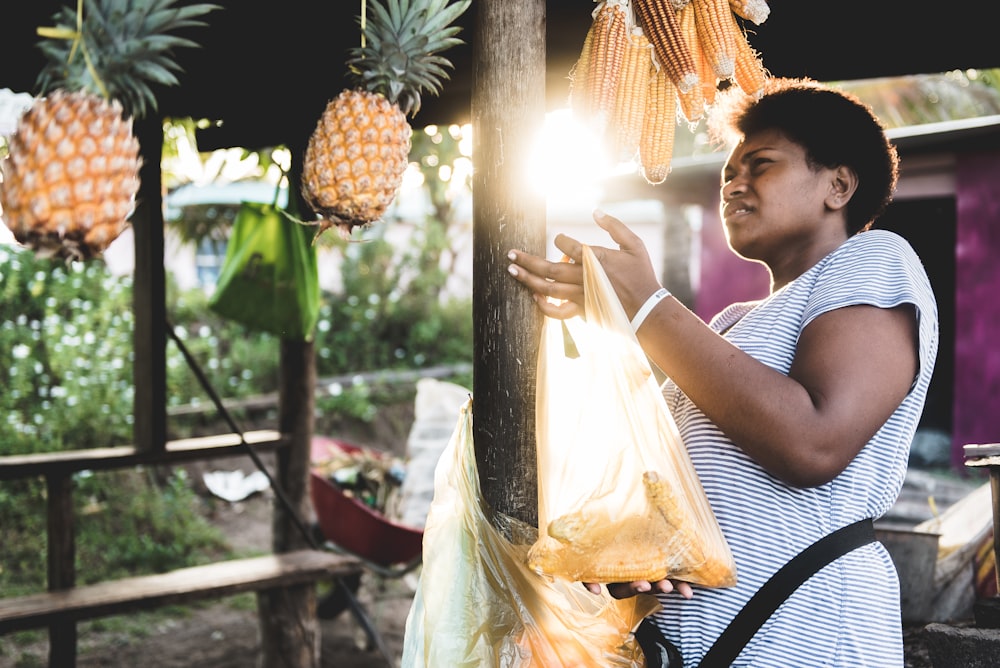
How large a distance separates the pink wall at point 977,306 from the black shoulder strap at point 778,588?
25.5ft

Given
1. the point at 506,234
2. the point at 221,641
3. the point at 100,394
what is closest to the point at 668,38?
the point at 506,234

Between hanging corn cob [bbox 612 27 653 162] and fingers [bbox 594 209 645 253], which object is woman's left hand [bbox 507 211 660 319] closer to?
fingers [bbox 594 209 645 253]

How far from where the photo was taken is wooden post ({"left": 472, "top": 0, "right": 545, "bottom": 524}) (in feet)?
5.31

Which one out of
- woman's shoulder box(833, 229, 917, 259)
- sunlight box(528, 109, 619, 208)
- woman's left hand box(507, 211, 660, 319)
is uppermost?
sunlight box(528, 109, 619, 208)

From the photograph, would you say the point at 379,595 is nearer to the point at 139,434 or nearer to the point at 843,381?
the point at 139,434

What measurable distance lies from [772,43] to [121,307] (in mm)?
6975

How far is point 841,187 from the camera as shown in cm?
171

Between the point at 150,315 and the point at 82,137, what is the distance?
9.79 feet

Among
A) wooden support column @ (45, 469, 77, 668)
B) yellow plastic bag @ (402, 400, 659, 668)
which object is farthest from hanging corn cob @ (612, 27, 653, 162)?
wooden support column @ (45, 469, 77, 668)

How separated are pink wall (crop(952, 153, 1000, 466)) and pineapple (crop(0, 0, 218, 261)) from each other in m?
8.67

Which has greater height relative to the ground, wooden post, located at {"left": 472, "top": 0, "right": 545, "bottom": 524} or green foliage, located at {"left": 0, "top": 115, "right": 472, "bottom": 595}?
wooden post, located at {"left": 472, "top": 0, "right": 545, "bottom": 524}

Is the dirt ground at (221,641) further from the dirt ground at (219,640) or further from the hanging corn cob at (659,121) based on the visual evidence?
the hanging corn cob at (659,121)

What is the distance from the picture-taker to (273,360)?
1013 centimetres

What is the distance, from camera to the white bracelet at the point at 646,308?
151cm
